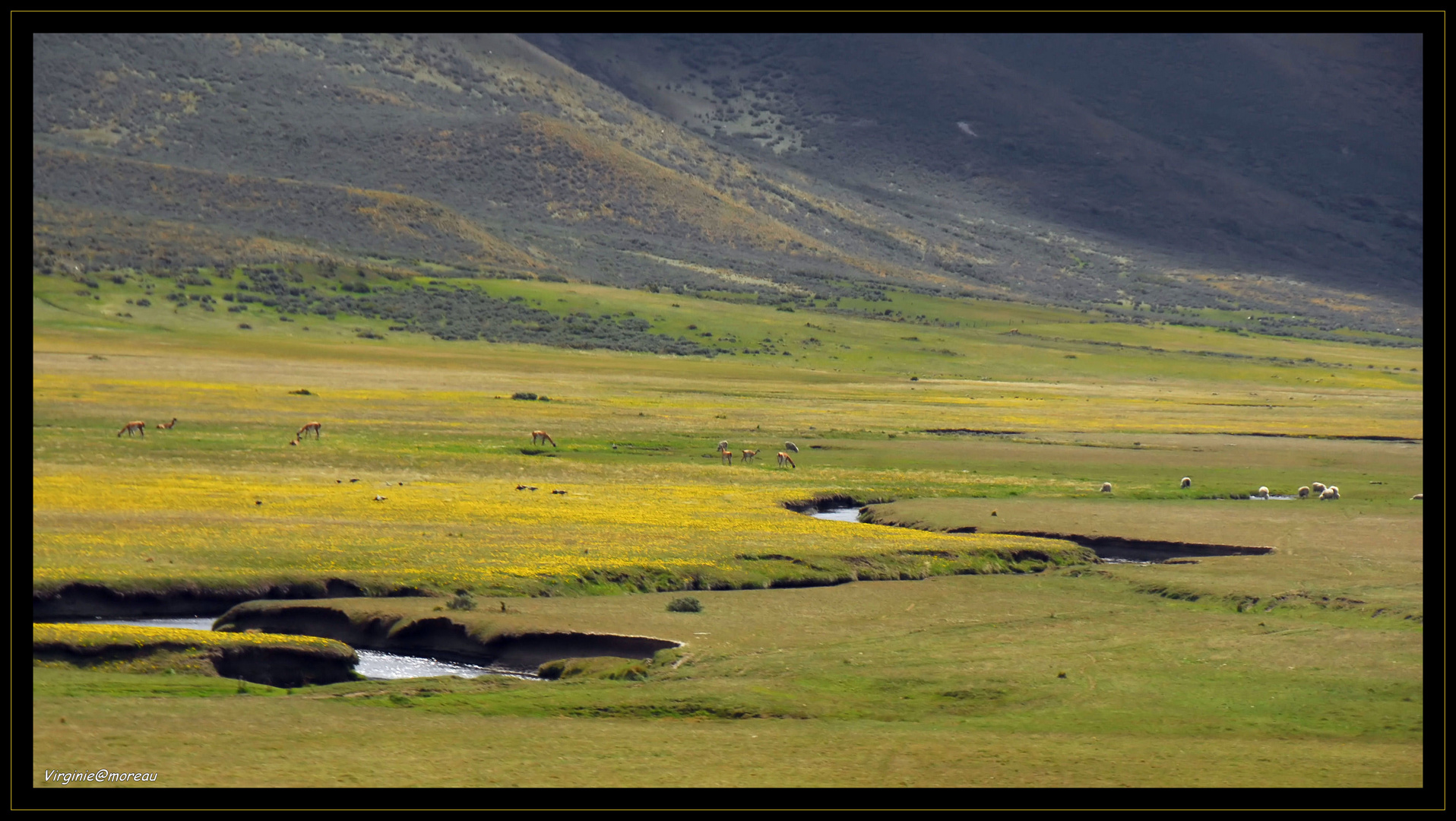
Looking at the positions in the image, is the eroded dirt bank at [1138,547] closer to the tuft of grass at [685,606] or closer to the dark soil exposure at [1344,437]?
the tuft of grass at [685,606]

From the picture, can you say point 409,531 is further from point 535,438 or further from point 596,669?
point 535,438

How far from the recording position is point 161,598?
87.2ft

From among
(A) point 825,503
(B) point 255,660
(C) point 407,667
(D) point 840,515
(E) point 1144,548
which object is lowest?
(C) point 407,667

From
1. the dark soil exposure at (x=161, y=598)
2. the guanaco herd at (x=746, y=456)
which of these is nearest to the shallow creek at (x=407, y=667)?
the dark soil exposure at (x=161, y=598)

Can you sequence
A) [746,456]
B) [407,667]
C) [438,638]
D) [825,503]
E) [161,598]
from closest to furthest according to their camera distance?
1. [407,667]
2. [438,638]
3. [161,598]
4. [825,503]
5. [746,456]

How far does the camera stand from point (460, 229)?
159 m

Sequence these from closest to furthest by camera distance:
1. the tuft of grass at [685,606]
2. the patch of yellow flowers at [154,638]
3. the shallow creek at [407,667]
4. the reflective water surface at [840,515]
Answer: the patch of yellow flowers at [154,638], the shallow creek at [407,667], the tuft of grass at [685,606], the reflective water surface at [840,515]

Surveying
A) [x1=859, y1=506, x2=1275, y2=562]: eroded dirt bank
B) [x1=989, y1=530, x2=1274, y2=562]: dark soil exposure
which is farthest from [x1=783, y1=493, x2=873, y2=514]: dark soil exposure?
[x1=989, y1=530, x2=1274, y2=562]: dark soil exposure

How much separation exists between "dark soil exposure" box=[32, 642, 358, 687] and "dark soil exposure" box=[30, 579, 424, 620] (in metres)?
3.97

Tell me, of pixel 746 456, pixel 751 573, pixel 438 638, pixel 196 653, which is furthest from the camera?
pixel 746 456

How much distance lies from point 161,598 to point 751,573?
11.0 m

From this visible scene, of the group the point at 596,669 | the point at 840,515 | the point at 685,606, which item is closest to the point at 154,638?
the point at 596,669

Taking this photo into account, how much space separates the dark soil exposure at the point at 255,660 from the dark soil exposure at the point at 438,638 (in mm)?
1918

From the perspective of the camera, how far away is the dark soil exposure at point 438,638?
79.5ft
